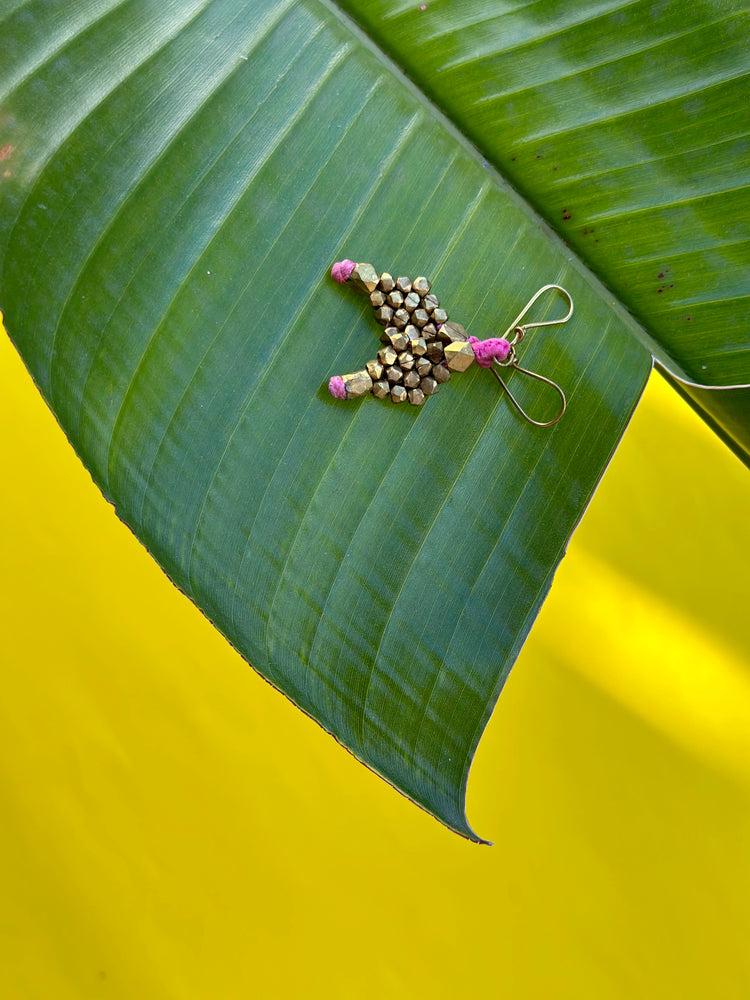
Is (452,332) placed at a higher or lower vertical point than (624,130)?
lower

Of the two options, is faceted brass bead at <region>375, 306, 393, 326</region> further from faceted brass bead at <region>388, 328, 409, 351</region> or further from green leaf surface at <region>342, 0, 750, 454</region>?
green leaf surface at <region>342, 0, 750, 454</region>

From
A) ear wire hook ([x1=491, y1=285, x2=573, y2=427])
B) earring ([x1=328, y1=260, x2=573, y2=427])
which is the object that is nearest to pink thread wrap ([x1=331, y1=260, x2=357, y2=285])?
earring ([x1=328, y1=260, x2=573, y2=427])

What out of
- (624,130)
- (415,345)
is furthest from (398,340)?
(624,130)

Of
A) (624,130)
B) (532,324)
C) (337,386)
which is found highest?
(624,130)

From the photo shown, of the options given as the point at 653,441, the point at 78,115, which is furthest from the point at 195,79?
the point at 653,441

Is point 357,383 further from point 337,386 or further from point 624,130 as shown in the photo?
point 624,130

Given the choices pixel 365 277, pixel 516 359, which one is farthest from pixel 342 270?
pixel 516 359

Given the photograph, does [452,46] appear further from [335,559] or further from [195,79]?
[335,559]
